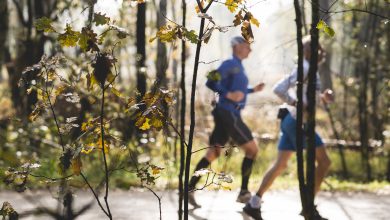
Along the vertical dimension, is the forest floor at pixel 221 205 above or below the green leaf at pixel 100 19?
below

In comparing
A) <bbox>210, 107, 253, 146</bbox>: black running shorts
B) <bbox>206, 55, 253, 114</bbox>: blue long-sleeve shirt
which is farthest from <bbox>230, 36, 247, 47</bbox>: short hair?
<bbox>210, 107, 253, 146</bbox>: black running shorts

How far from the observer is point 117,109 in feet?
30.8

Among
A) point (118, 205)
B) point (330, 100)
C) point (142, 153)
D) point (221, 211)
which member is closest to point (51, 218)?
point (118, 205)

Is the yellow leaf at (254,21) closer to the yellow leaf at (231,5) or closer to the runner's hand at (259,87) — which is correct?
the yellow leaf at (231,5)

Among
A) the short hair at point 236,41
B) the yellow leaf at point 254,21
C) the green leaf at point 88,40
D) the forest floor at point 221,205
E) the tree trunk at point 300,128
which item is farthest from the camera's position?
the short hair at point 236,41

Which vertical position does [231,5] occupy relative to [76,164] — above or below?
above

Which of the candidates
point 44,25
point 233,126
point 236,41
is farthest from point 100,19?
point 236,41

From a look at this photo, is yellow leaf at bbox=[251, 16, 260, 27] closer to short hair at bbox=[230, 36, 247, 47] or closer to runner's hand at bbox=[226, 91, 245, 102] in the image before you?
runner's hand at bbox=[226, 91, 245, 102]

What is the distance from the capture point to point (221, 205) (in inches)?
267

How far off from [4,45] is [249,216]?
9.14 m

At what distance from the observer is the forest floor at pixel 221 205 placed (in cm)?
618

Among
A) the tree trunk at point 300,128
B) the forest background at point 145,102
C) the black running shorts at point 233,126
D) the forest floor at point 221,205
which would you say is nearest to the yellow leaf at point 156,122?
the forest background at point 145,102

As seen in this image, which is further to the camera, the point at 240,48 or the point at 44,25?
the point at 240,48

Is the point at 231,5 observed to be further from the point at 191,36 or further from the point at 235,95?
the point at 235,95
